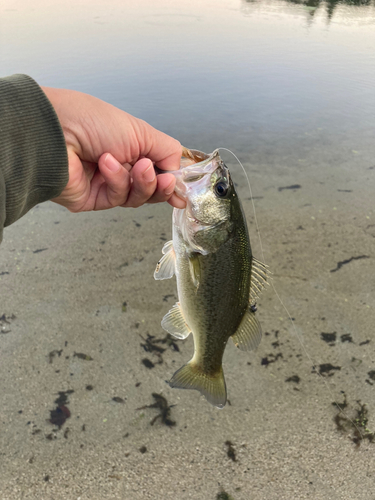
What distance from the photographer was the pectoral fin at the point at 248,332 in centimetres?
204

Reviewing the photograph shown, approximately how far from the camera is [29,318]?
3090 mm

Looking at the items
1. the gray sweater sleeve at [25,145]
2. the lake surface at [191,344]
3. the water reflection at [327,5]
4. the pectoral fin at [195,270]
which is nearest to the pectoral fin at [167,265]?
the pectoral fin at [195,270]

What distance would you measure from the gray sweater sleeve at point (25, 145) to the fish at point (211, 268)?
66cm

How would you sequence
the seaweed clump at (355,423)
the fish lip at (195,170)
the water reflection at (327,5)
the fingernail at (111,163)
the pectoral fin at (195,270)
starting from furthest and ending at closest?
the water reflection at (327,5), the seaweed clump at (355,423), the pectoral fin at (195,270), the fish lip at (195,170), the fingernail at (111,163)

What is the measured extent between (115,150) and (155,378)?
6.19 ft

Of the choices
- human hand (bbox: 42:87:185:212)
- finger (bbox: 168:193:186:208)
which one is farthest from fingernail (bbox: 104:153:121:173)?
finger (bbox: 168:193:186:208)

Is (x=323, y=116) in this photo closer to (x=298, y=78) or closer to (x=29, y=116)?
(x=298, y=78)

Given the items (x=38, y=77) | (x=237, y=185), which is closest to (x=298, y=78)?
(x=237, y=185)

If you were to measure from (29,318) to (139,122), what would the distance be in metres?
2.30

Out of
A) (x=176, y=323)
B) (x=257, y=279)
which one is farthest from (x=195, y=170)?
(x=176, y=323)

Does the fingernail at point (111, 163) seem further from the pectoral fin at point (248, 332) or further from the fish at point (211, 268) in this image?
the pectoral fin at point (248, 332)

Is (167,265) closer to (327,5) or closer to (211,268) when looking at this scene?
(211,268)

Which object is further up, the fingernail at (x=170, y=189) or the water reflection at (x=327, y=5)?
the water reflection at (x=327, y=5)

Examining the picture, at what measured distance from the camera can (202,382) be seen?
2039 millimetres
